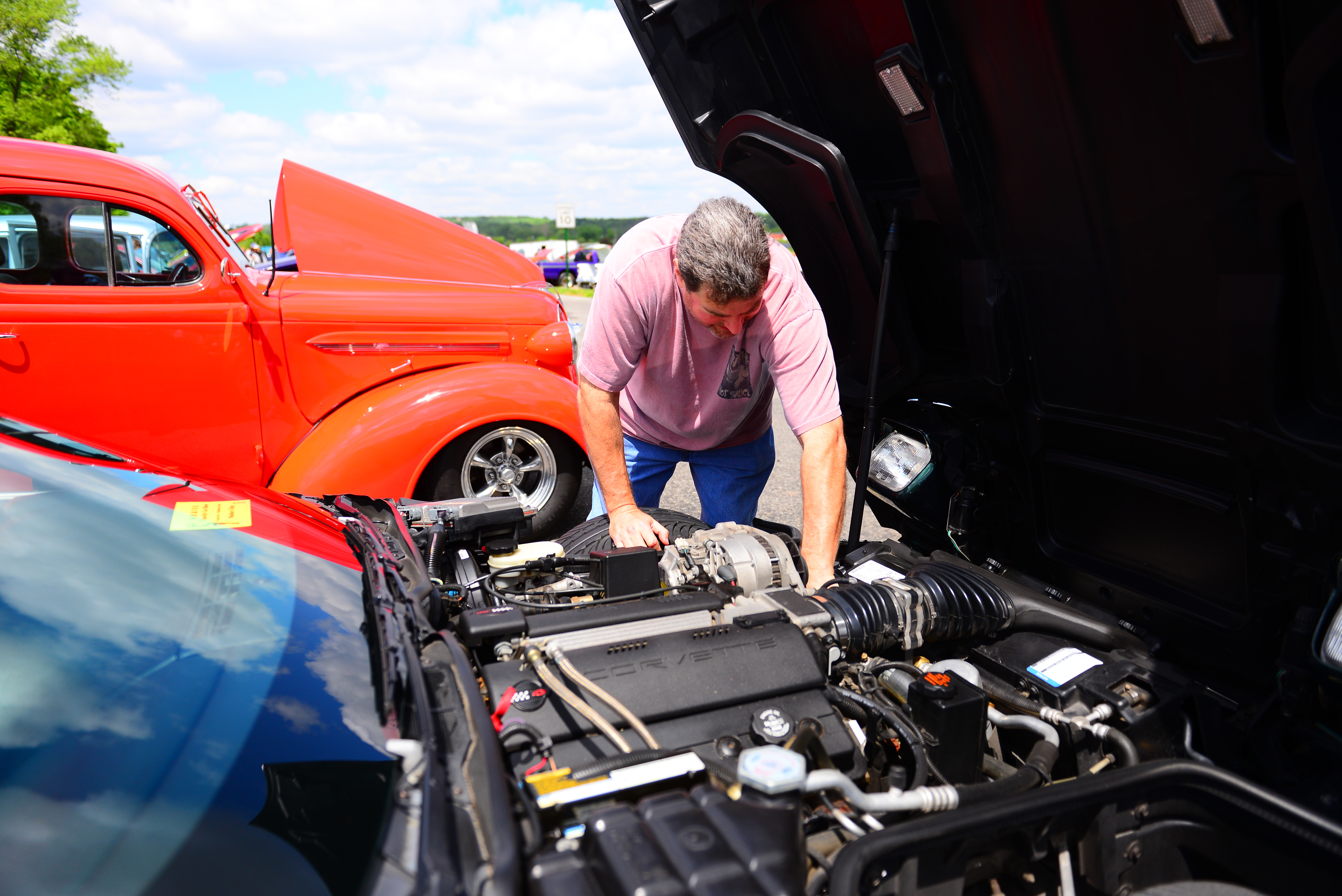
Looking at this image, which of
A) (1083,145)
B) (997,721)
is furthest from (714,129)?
(997,721)

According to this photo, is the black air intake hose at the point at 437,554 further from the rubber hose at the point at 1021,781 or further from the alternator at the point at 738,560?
the rubber hose at the point at 1021,781

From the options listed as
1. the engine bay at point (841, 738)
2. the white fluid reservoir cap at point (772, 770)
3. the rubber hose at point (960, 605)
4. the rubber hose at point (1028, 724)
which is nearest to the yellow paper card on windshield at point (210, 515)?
the engine bay at point (841, 738)

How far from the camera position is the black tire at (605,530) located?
2387 mm

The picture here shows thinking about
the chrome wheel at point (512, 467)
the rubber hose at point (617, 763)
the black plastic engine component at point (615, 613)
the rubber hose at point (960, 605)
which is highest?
the black plastic engine component at point (615, 613)

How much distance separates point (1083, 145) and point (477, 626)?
5.21ft

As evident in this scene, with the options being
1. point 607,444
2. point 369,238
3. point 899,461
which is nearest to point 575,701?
point 607,444

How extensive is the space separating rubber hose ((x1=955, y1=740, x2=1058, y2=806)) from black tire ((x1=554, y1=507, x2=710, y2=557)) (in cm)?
108

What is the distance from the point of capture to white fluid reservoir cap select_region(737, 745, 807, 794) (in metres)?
1.03

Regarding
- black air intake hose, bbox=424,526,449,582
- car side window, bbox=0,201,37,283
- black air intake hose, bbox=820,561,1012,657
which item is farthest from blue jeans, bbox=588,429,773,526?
car side window, bbox=0,201,37,283

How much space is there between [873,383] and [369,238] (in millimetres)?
3410

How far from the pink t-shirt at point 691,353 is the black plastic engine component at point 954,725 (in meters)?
1.02

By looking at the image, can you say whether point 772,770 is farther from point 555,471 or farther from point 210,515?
point 555,471

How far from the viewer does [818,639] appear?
1.61 meters

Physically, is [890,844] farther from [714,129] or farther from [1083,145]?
[714,129]
